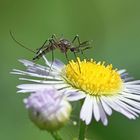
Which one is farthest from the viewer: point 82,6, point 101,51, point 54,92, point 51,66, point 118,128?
point 82,6

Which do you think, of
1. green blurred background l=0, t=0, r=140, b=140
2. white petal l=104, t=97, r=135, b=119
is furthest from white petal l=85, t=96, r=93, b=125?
green blurred background l=0, t=0, r=140, b=140

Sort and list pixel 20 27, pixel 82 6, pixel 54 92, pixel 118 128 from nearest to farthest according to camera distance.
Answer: pixel 54 92 → pixel 118 128 → pixel 20 27 → pixel 82 6

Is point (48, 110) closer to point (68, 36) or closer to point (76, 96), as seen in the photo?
point (76, 96)

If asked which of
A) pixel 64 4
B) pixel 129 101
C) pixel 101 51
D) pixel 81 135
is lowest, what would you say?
pixel 81 135

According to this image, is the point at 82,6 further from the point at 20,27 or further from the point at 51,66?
the point at 51,66

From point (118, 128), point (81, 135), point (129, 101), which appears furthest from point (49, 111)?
point (118, 128)

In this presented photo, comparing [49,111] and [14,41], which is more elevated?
[14,41]
